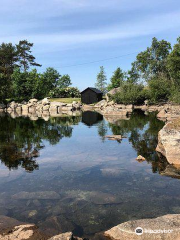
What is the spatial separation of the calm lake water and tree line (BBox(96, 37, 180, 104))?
2824 cm

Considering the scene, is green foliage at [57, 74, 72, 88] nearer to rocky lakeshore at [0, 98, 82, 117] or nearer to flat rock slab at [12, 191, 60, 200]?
rocky lakeshore at [0, 98, 82, 117]

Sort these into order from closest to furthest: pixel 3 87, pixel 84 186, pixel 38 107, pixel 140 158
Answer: pixel 84 186, pixel 140 158, pixel 38 107, pixel 3 87

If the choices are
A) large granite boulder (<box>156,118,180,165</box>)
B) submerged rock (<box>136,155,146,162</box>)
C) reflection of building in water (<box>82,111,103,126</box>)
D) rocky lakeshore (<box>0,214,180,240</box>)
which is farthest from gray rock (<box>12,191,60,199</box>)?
reflection of building in water (<box>82,111,103,126</box>)

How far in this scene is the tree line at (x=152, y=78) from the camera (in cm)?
4256

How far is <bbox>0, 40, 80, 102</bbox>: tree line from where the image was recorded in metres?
71.0

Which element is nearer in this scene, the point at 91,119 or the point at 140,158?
the point at 140,158

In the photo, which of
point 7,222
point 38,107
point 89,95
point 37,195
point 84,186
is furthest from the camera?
point 89,95

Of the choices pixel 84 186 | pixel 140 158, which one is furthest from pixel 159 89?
pixel 84 186

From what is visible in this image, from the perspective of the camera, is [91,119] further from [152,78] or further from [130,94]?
[152,78]

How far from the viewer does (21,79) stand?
71.0 m

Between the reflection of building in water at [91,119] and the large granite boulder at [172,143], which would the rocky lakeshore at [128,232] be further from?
Answer: the reflection of building in water at [91,119]

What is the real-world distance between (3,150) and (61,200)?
9928 mm

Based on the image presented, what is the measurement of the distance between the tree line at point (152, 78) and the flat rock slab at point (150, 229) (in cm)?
3516

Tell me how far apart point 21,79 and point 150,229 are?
231 feet
